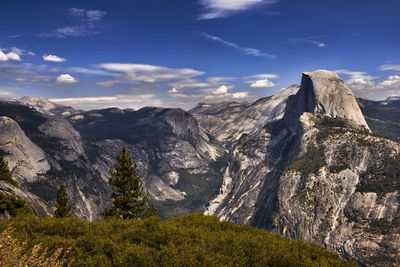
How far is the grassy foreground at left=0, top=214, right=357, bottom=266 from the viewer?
16359 mm

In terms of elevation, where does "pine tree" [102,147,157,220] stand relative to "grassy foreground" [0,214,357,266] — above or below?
below

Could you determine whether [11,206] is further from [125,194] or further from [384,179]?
[384,179]

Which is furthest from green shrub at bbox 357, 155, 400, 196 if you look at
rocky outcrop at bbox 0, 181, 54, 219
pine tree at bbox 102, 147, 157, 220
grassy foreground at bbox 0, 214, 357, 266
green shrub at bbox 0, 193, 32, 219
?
green shrub at bbox 0, 193, 32, 219

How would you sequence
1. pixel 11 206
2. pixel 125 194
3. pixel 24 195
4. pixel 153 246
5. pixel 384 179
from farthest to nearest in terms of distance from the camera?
pixel 384 179, pixel 24 195, pixel 125 194, pixel 11 206, pixel 153 246

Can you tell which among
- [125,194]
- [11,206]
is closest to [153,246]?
[11,206]

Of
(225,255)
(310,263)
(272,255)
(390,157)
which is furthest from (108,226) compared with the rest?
(390,157)

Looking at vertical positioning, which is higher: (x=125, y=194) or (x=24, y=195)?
(x=125, y=194)

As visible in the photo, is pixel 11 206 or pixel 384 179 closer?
pixel 11 206

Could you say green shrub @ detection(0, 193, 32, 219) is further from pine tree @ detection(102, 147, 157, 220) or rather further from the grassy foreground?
pine tree @ detection(102, 147, 157, 220)

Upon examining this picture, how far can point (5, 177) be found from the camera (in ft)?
176

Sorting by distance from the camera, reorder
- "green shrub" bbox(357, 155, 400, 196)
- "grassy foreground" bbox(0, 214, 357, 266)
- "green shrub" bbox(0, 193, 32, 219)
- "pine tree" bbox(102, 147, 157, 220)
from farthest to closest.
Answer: "green shrub" bbox(357, 155, 400, 196) → "pine tree" bbox(102, 147, 157, 220) → "green shrub" bbox(0, 193, 32, 219) → "grassy foreground" bbox(0, 214, 357, 266)

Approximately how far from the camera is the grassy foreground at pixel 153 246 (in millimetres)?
16359

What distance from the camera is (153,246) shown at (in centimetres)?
1922

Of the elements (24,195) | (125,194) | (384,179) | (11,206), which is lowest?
(384,179)
